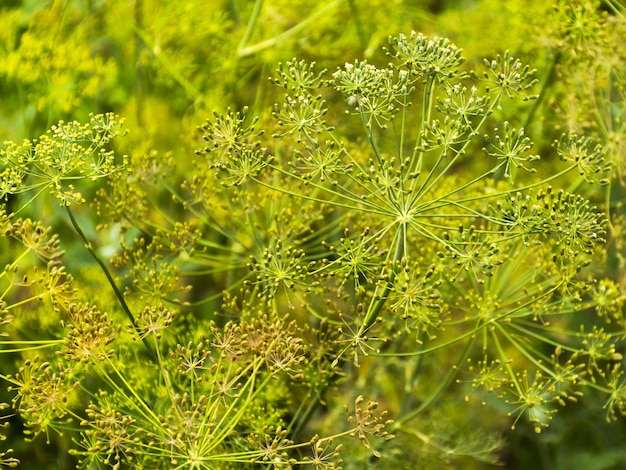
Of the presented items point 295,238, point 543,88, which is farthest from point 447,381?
point 543,88

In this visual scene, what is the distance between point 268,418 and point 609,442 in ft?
2.89

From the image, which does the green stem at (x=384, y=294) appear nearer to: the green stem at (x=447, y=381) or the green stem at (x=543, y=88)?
the green stem at (x=447, y=381)

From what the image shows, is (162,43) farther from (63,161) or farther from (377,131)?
(63,161)

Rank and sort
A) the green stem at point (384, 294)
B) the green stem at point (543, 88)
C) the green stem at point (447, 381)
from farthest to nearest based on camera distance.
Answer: the green stem at point (543, 88) → the green stem at point (447, 381) → the green stem at point (384, 294)

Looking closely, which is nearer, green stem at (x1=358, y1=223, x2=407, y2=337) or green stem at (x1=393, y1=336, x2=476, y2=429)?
green stem at (x1=358, y1=223, x2=407, y2=337)

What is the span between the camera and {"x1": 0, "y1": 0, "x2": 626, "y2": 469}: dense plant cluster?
80 centimetres

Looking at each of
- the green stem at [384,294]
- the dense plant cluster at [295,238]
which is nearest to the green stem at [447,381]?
the dense plant cluster at [295,238]

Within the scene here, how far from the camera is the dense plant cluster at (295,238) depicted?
0.80 m

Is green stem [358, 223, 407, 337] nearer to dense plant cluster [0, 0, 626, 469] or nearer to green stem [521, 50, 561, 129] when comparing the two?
dense plant cluster [0, 0, 626, 469]

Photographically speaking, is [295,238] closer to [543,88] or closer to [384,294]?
[384,294]

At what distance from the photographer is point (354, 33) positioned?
139cm

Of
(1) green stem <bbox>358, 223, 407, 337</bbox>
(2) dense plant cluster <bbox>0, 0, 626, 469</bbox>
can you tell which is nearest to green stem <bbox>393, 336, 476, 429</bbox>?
(2) dense plant cluster <bbox>0, 0, 626, 469</bbox>

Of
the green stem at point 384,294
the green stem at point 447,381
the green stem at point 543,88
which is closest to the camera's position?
the green stem at point 384,294

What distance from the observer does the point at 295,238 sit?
1073 mm
